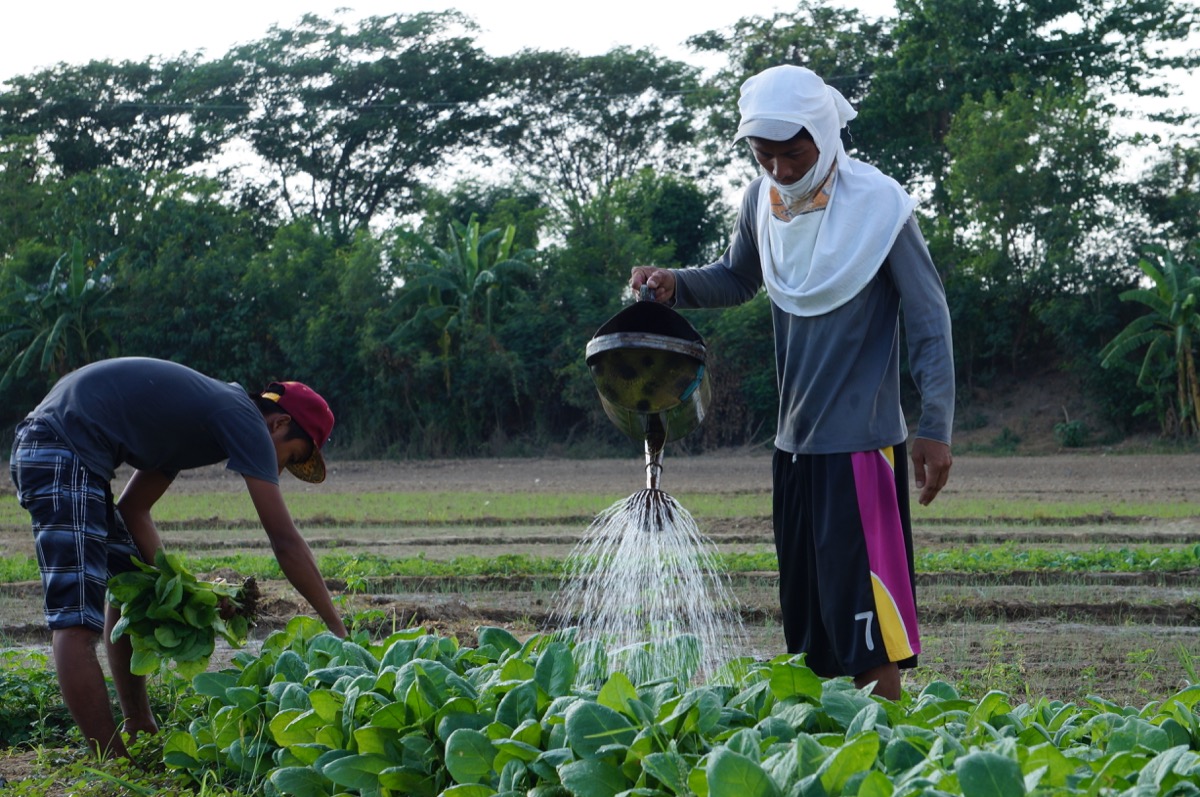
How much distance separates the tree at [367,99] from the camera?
32625mm

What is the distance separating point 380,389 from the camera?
23.6 meters

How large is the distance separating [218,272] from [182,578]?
22.8 metres

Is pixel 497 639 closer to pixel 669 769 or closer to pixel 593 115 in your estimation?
pixel 669 769

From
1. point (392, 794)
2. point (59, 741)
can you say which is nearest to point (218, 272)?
point (59, 741)

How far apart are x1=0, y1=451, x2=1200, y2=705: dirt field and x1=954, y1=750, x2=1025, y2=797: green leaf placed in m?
2.07

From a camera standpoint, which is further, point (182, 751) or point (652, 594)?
point (182, 751)

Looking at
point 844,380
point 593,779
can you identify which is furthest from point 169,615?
point 844,380

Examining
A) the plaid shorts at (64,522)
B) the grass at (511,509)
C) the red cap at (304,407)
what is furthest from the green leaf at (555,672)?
the grass at (511,509)

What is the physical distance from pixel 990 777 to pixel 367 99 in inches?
1291

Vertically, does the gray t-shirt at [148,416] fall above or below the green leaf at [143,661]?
above

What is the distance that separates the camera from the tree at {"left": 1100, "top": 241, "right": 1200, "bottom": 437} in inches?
758

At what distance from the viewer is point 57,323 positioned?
22.8 m

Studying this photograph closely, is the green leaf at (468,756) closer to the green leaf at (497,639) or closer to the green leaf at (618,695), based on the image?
the green leaf at (618,695)

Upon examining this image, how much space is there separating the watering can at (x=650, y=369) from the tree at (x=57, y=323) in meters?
21.5
